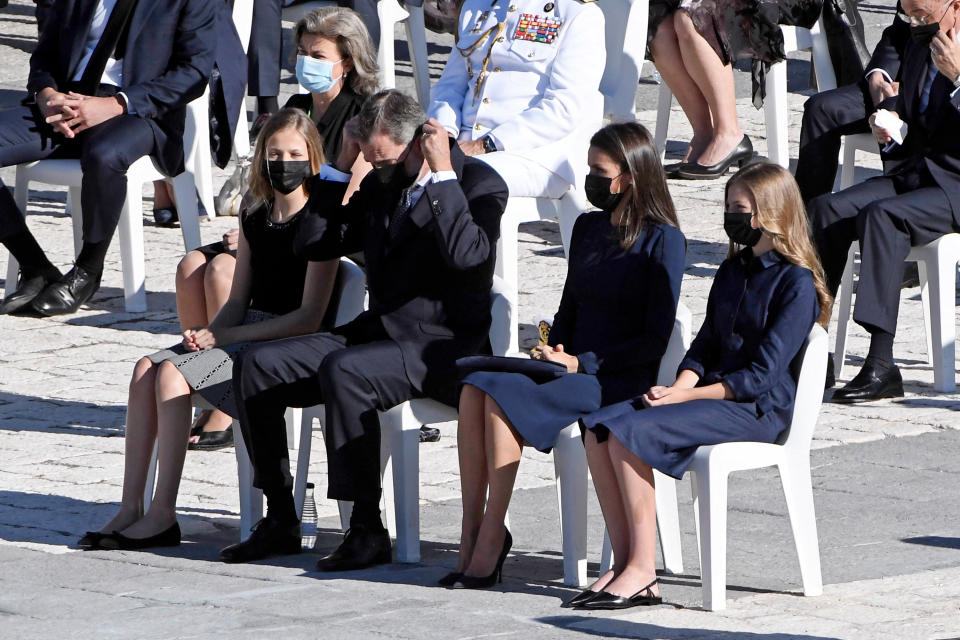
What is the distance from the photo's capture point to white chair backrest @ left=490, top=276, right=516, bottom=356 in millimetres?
5719

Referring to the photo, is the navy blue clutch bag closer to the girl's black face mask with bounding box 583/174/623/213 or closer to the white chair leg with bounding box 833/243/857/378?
the girl's black face mask with bounding box 583/174/623/213

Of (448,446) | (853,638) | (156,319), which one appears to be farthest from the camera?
(156,319)

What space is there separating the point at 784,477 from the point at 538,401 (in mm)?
686

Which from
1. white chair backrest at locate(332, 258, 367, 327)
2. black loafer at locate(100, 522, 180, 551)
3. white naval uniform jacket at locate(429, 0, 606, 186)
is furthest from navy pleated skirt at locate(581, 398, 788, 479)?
white naval uniform jacket at locate(429, 0, 606, 186)

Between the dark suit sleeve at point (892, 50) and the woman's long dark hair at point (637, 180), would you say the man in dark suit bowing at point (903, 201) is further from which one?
the woman's long dark hair at point (637, 180)

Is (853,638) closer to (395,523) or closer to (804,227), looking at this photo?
(804,227)

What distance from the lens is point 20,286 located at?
28.8 ft

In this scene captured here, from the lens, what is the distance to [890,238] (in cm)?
700

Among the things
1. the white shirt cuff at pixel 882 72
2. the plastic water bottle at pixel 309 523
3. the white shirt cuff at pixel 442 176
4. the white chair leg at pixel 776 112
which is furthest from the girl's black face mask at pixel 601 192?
the white chair leg at pixel 776 112

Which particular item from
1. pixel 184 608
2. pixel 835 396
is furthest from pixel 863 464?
pixel 184 608

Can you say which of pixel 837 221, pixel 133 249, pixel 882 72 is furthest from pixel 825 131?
pixel 133 249

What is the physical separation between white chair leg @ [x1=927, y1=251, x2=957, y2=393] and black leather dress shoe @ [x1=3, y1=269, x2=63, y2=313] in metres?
4.02

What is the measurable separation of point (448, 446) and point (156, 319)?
228 centimetres

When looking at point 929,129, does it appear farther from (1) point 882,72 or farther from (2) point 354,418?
(2) point 354,418
